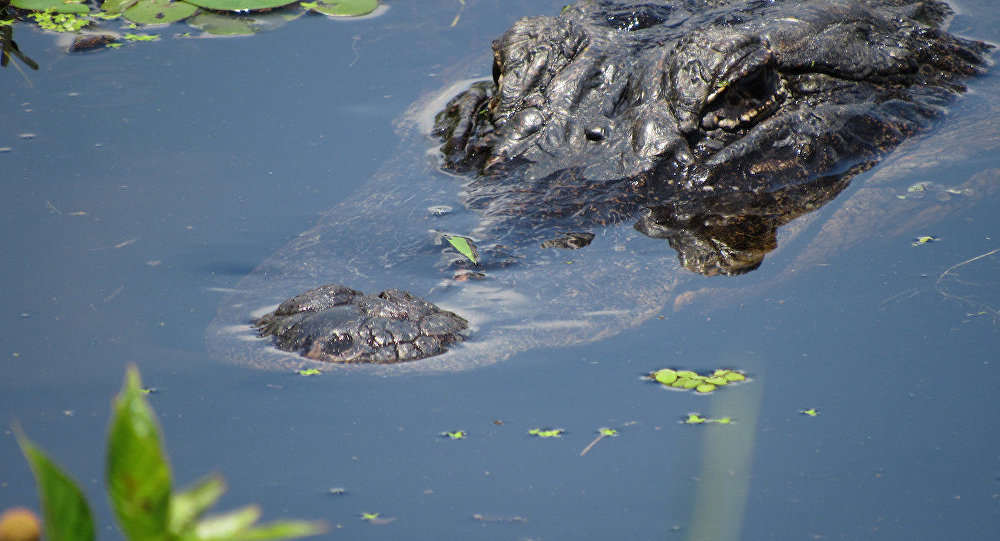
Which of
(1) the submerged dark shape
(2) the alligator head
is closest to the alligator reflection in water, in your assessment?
(2) the alligator head

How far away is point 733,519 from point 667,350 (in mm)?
879

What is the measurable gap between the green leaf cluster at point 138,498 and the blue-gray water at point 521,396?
1.75 meters

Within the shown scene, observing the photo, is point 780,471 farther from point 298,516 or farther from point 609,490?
point 298,516

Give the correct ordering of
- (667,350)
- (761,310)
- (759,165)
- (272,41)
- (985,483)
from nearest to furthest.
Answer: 1. (985,483)
2. (667,350)
3. (761,310)
4. (759,165)
5. (272,41)

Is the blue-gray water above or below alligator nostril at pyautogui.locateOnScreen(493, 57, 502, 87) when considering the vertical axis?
below

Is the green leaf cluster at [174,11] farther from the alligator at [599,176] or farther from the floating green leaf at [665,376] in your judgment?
the floating green leaf at [665,376]

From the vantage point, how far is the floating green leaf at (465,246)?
12.4 feet

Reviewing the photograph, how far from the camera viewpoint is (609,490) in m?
2.69

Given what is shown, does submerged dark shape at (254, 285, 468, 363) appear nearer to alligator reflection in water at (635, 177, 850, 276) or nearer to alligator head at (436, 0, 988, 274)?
alligator head at (436, 0, 988, 274)

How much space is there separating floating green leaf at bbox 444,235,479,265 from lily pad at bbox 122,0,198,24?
4527 millimetres

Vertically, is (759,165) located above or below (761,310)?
above

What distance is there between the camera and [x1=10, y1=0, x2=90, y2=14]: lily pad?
23.9 ft

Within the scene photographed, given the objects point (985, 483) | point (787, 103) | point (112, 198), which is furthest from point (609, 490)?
point (112, 198)

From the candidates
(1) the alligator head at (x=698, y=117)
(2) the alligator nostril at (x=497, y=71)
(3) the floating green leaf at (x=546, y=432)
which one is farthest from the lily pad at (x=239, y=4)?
(3) the floating green leaf at (x=546, y=432)
